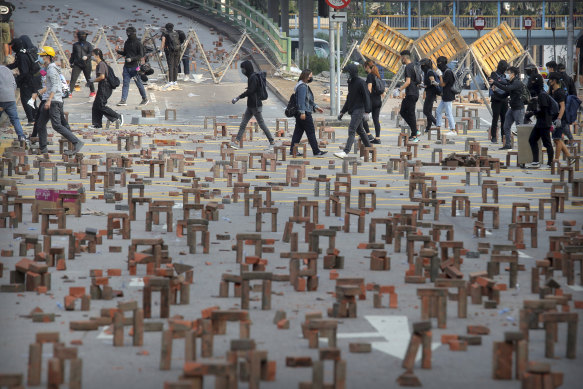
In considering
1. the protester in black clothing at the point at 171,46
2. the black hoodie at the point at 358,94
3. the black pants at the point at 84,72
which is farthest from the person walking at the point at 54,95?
the protester in black clothing at the point at 171,46

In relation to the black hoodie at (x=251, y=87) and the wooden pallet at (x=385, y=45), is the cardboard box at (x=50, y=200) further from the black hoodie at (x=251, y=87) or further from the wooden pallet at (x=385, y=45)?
the wooden pallet at (x=385, y=45)

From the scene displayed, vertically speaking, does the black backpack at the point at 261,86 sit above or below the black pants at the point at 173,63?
below

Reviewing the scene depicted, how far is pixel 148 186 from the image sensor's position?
52.5ft

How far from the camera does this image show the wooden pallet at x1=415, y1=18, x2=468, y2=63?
2848cm

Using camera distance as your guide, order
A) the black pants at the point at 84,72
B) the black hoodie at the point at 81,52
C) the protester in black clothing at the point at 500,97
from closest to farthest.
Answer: the protester in black clothing at the point at 500,97 < the black hoodie at the point at 81,52 < the black pants at the point at 84,72

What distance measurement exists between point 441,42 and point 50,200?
56.5ft

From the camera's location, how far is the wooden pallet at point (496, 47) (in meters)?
29.8

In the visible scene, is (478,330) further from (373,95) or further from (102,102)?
(102,102)

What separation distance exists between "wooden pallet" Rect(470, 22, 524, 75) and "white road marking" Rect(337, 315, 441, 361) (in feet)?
72.0

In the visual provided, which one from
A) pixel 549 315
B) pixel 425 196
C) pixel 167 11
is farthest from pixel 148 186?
pixel 167 11

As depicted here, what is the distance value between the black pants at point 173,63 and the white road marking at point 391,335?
22.3 meters

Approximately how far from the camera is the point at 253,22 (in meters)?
39.1

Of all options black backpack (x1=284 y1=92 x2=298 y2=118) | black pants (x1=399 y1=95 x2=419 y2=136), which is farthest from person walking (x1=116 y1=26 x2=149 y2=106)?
black backpack (x1=284 y1=92 x2=298 y2=118)

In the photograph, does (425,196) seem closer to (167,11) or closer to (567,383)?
(567,383)
